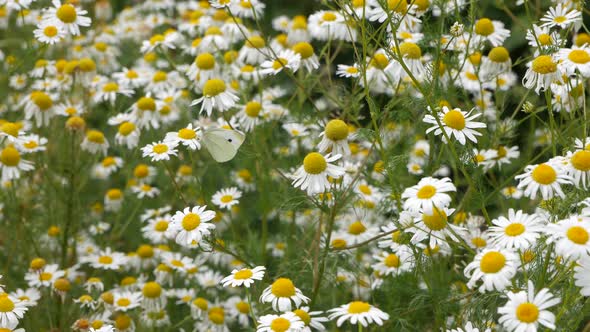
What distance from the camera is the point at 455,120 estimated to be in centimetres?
215

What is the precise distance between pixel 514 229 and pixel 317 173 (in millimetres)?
611

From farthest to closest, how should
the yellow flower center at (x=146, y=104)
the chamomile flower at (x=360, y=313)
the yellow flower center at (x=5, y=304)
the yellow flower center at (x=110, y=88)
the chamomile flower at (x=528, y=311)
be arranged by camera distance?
1. the yellow flower center at (x=110, y=88)
2. the yellow flower center at (x=146, y=104)
3. the yellow flower center at (x=5, y=304)
4. the chamomile flower at (x=360, y=313)
5. the chamomile flower at (x=528, y=311)

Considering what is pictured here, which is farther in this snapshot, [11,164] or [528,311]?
[11,164]

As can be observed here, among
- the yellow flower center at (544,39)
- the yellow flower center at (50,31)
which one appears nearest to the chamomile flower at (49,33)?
the yellow flower center at (50,31)

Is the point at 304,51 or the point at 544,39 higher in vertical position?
the point at 544,39

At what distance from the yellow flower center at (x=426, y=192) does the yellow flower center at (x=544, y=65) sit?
0.52 metres

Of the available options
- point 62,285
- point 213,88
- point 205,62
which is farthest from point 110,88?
point 62,285

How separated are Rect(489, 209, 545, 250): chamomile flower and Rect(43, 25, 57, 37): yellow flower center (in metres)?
2.09

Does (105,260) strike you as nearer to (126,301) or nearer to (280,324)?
(126,301)

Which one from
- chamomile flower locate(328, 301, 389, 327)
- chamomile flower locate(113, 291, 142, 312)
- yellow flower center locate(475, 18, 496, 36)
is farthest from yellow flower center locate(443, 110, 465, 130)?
chamomile flower locate(113, 291, 142, 312)

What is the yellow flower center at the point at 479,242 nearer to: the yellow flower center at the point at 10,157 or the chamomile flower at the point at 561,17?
the chamomile flower at the point at 561,17

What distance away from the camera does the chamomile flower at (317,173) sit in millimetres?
2168

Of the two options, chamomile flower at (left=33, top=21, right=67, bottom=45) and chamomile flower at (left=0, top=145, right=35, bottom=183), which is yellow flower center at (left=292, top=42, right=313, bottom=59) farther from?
chamomile flower at (left=0, top=145, right=35, bottom=183)

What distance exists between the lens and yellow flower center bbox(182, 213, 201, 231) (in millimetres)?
2188
